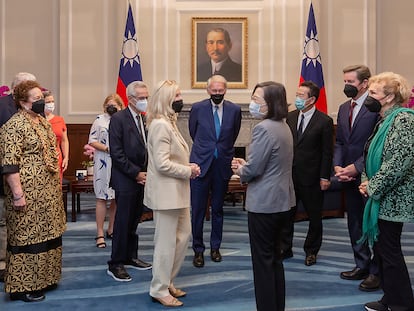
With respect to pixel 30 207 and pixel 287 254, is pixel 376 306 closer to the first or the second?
pixel 287 254

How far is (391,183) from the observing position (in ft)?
10.7

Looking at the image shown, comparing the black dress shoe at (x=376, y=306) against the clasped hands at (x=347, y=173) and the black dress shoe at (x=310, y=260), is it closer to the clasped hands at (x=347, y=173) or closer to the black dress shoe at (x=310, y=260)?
the clasped hands at (x=347, y=173)

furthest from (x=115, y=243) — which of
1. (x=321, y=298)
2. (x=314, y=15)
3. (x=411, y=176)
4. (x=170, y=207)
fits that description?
(x=314, y=15)

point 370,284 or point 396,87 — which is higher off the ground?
point 396,87

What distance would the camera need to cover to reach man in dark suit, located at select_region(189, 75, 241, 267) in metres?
4.74

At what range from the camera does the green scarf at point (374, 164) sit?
3.33 metres

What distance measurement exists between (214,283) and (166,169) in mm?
1220

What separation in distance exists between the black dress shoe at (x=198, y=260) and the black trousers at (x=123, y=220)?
0.64 meters

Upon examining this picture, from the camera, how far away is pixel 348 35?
9.52 meters

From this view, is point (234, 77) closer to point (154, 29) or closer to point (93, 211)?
point (154, 29)

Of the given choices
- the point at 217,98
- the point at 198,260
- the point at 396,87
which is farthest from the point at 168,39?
the point at 396,87

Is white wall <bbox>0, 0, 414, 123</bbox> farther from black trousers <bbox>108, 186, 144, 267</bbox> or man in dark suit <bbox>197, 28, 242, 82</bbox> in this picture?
black trousers <bbox>108, 186, 144, 267</bbox>

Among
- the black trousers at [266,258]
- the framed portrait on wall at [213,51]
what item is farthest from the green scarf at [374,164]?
the framed portrait on wall at [213,51]

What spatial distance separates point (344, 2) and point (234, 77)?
7.61ft
